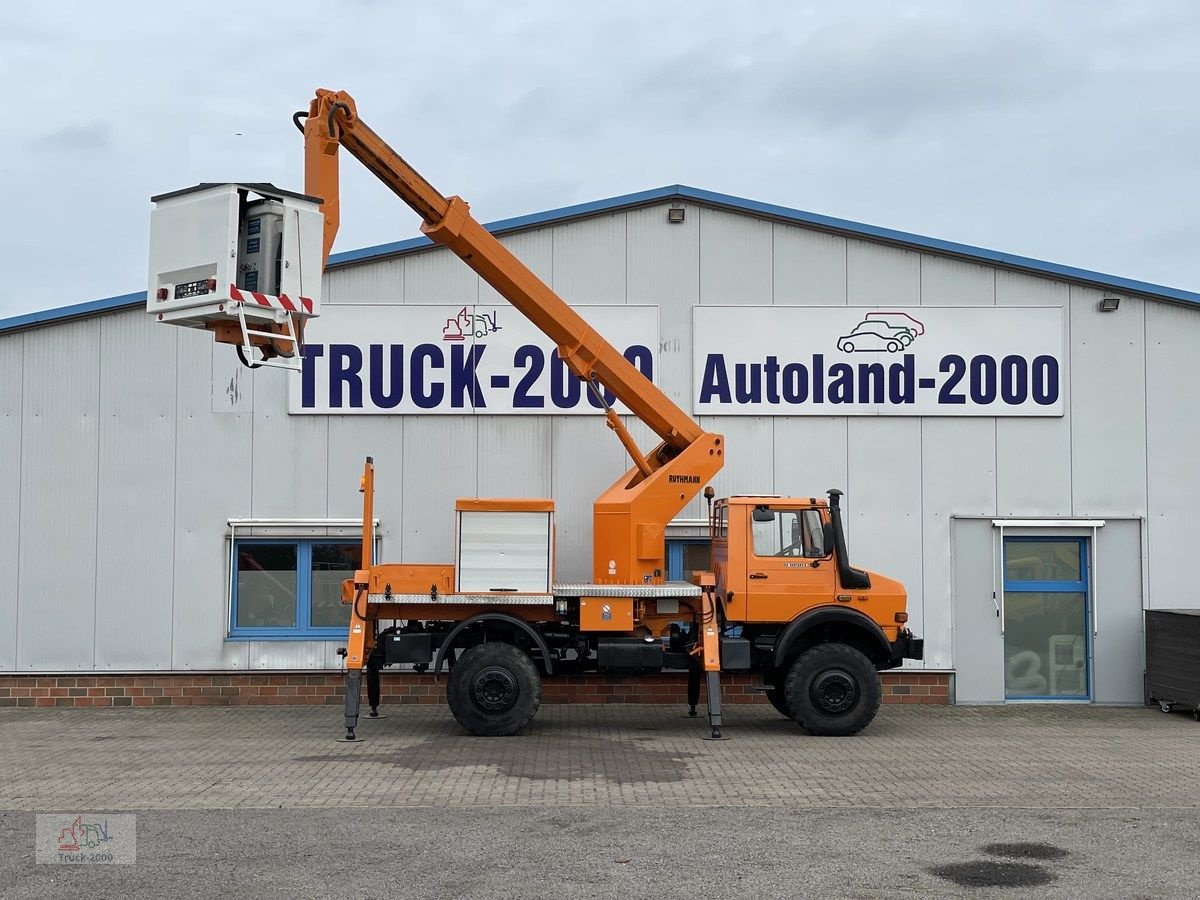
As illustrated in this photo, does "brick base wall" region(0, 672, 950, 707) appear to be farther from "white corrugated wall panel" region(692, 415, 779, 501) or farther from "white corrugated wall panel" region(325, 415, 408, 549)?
"white corrugated wall panel" region(692, 415, 779, 501)

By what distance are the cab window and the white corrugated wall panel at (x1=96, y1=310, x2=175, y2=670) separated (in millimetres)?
7268

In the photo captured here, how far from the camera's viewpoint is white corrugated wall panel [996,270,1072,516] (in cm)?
1675

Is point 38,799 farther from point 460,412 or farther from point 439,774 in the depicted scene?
point 460,412

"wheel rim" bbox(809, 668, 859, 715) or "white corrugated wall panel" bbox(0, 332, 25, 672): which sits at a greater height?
"white corrugated wall panel" bbox(0, 332, 25, 672)

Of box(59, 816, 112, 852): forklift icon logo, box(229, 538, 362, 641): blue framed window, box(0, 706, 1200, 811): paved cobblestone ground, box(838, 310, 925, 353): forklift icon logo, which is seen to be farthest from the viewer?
box(838, 310, 925, 353): forklift icon logo

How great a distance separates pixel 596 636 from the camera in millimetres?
14031

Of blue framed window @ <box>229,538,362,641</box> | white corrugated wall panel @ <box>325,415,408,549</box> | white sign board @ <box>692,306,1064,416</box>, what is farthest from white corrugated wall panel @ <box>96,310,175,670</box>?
white sign board @ <box>692,306,1064,416</box>

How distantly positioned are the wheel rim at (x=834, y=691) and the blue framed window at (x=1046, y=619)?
3838 mm

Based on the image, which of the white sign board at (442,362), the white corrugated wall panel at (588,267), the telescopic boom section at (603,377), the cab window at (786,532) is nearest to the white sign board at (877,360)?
the white sign board at (442,362)

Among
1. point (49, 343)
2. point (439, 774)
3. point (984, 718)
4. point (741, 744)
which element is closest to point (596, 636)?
point (741, 744)

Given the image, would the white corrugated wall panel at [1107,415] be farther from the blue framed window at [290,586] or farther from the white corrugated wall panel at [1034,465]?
the blue framed window at [290,586]

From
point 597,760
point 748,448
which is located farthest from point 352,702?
point 748,448

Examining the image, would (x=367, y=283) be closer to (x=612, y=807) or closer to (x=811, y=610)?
(x=811, y=610)

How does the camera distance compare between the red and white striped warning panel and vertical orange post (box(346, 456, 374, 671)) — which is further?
vertical orange post (box(346, 456, 374, 671))
